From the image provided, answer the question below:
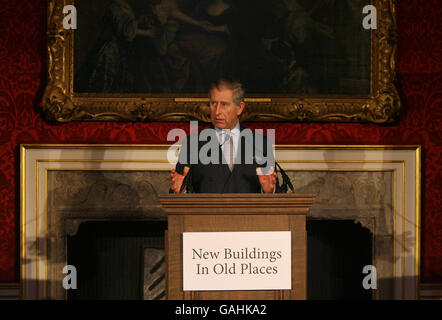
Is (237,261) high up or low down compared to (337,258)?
up

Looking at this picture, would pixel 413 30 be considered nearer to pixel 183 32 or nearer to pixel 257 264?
pixel 183 32

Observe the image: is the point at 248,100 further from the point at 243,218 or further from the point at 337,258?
the point at 243,218

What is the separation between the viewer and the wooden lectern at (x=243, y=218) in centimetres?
200

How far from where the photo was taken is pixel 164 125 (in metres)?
4.32

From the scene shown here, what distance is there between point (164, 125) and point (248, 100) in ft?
2.51

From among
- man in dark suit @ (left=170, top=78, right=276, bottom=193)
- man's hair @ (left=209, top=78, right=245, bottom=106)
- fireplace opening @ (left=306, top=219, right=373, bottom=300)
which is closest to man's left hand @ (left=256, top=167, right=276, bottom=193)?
man in dark suit @ (left=170, top=78, right=276, bottom=193)

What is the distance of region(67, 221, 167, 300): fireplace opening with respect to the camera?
14.2 feet

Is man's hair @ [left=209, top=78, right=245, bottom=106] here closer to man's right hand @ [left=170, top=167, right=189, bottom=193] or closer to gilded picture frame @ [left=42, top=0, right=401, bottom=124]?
man's right hand @ [left=170, top=167, right=189, bottom=193]

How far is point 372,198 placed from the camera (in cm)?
432

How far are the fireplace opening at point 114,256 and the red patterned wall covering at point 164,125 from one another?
1.83 ft

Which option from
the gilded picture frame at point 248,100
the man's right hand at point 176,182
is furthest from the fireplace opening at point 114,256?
the man's right hand at point 176,182

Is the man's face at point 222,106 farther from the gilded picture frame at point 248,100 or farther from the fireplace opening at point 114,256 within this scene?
the fireplace opening at point 114,256

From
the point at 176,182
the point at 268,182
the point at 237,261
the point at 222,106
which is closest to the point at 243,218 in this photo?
the point at 237,261

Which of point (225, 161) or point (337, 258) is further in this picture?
point (337, 258)
